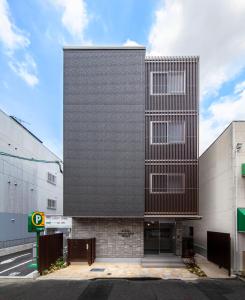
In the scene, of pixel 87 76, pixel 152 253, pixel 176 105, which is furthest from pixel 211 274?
pixel 87 76

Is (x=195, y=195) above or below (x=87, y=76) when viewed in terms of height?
below

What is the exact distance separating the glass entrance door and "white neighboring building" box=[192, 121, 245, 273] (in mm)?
3046

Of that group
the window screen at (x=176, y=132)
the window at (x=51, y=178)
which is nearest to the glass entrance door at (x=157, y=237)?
the window screen at (x=176, y=132)

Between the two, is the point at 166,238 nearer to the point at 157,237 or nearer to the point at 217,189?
the point at 157,237

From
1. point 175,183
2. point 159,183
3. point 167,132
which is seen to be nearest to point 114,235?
point 159,183

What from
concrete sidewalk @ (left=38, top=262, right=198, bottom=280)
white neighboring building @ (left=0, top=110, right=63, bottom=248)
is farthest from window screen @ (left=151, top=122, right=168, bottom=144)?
white neighboring building @ (left=0, top=110, right=63, bottom=248)

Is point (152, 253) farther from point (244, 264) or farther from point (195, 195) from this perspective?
point (244, 264)

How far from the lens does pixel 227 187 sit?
14.5 m

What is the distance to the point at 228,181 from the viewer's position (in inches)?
566

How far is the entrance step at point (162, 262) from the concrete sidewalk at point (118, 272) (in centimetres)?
48

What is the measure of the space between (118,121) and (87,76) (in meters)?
3.55

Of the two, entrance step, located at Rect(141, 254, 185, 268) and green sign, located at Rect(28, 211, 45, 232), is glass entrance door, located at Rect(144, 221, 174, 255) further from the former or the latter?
green sign, located at Rect(28, 211, 45, 232)

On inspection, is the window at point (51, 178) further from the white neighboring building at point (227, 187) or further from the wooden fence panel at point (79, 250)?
the white neighboring building at point (227, 187)

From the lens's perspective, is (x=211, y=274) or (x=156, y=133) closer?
(x=211, y=274)
